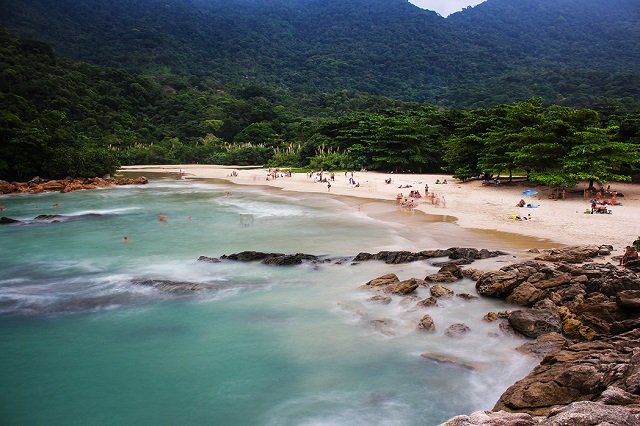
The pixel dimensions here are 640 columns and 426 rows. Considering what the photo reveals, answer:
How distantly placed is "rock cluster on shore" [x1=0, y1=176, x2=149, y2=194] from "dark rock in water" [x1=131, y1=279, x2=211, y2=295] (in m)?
31.0

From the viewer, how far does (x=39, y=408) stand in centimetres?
877

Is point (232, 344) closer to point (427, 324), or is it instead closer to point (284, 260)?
point (427, 324)

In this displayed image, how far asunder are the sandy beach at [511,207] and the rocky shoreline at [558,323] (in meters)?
3.83

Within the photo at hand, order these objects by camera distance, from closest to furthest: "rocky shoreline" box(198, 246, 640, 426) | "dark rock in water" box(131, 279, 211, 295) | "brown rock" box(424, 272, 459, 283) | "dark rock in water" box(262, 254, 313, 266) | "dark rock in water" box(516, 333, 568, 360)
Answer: "rocky shoreline" box(198, 246, 640, 426), "dark rock in water" box(516, 333, 568, 360), "brown rock" box(424, 272, 459, 283), "dark rock in water" box(131, 279, 211, 295), "dark rock in water" box(262, 254, 313, 266)

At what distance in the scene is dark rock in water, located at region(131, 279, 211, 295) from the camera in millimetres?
14358

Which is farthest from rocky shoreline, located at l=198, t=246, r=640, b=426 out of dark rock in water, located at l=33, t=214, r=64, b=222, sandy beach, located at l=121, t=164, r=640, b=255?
dark rock in water, located at l=33, t=214, r=64, b=222

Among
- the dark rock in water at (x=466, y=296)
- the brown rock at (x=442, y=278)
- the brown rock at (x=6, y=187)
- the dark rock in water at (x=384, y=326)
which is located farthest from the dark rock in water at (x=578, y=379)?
the brown rock at (x=6, y=187)

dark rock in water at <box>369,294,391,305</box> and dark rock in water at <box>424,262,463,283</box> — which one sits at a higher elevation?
dark rock in water at <box>424,262,463,283</box>

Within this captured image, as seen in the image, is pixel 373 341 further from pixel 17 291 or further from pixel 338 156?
pixel 338 156

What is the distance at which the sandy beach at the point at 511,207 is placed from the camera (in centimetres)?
1878

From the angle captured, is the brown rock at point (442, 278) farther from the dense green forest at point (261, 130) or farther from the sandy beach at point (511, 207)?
the dense green forest at point (261, 130)

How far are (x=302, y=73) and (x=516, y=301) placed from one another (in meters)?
166

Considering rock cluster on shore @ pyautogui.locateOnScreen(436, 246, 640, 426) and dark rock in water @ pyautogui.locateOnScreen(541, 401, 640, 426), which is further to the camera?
rock cluster on shore @ pyautogui.locateOnScreen(436, 246, 640, 426)

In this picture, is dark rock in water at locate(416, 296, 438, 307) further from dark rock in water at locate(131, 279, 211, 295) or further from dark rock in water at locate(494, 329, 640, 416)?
dark rock in water at locate(131, 279, 211, 295)
